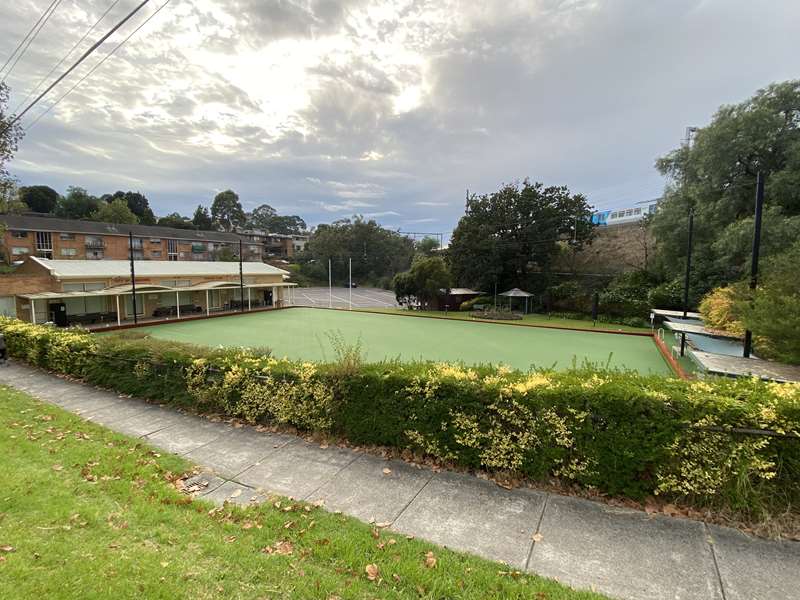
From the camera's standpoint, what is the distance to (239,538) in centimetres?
281

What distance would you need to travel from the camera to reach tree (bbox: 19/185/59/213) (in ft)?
207

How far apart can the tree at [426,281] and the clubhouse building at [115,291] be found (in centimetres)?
1099

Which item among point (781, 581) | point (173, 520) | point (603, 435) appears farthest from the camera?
point (603, 435)

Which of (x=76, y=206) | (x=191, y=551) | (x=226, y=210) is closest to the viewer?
(x=191, y=551)

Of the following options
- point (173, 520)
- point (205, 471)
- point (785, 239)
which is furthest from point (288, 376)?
point (785, 239)

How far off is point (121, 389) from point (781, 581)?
367 inches

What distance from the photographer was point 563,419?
3.71 meters

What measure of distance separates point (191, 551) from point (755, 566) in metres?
4.07

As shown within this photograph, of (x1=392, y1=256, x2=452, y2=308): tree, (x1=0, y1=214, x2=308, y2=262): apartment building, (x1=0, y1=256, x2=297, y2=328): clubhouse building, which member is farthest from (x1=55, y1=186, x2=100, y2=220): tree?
(x1=392, y1=256, x2=452, y2=308): tree

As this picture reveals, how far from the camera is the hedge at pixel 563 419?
3184 mm

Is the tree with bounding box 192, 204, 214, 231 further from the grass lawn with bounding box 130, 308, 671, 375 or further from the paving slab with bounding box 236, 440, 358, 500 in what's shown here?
the paving slab with bounding box 236, 440, 358, 500

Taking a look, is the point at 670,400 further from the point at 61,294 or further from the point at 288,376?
the point at 61,294

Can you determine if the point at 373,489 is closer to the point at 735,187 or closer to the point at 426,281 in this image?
the point at 735,187

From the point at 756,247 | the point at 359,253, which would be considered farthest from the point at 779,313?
the point at 359,253
